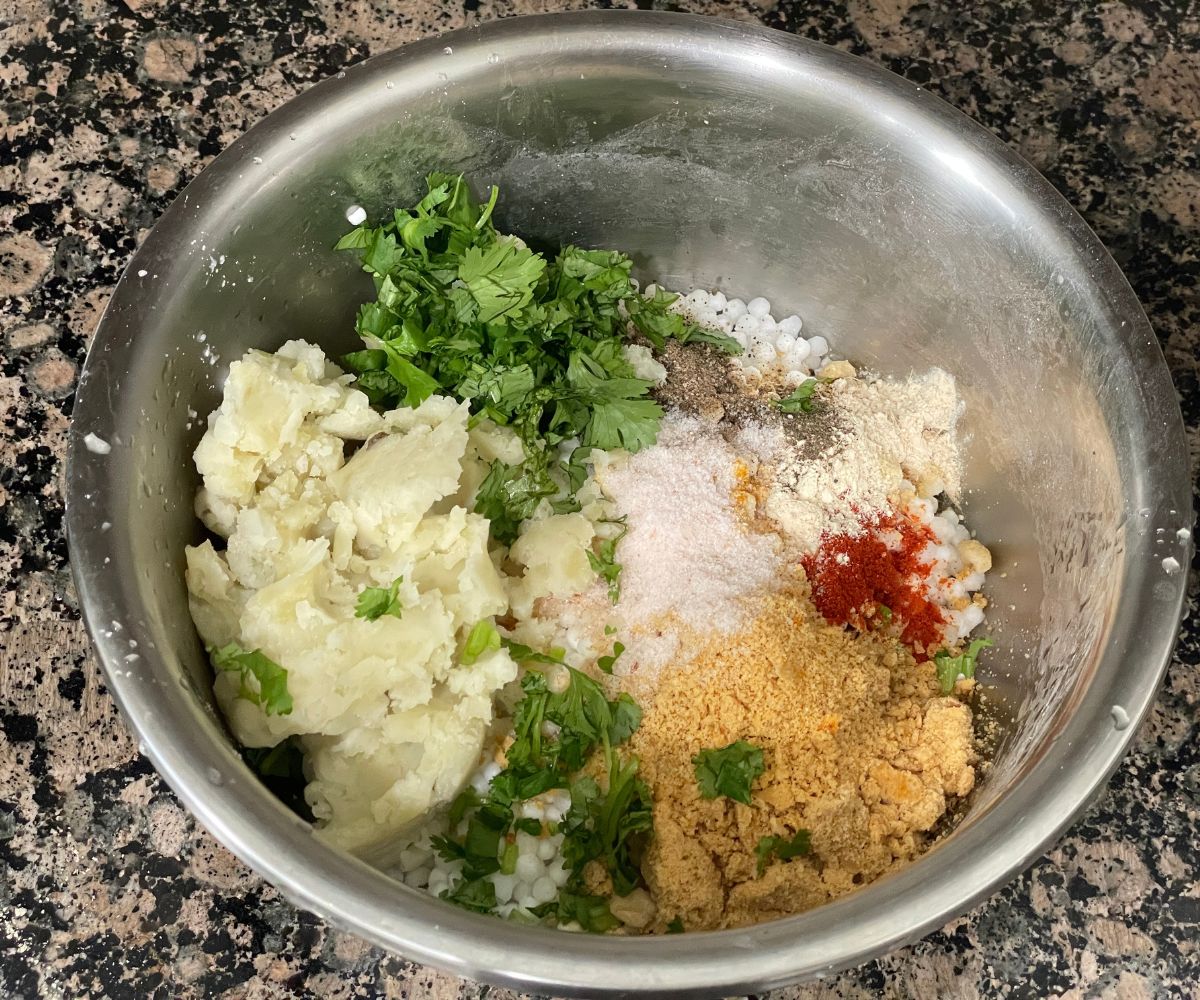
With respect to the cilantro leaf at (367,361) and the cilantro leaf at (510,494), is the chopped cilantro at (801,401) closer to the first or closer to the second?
the cilantro leaf at (510,494)

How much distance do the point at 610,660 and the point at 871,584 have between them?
0.37 meters

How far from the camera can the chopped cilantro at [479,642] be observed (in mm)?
1168

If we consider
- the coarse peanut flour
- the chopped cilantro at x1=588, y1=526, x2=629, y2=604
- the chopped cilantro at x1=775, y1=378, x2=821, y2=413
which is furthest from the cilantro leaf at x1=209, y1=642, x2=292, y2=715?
the chopped cilantro at x1=775, y1=378, x2=821, y2=413

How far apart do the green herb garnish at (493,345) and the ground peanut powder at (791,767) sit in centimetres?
33

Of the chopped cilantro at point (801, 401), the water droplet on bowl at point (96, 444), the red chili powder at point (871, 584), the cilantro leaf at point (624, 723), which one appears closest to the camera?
the water droplet on bowl at point (96, 444)

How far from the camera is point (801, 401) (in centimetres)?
150

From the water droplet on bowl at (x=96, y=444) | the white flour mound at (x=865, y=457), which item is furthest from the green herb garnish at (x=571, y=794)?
the water droplet on bowl at (x=96, y=444)

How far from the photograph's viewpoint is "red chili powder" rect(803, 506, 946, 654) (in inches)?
52.2

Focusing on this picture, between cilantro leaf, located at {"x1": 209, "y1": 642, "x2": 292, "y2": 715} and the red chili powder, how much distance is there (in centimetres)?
69

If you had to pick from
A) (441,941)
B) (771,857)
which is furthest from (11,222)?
(771,857)

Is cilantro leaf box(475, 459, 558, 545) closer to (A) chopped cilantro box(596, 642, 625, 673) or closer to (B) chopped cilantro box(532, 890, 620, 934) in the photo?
(A) chopped cilantro box(596, 642, 625, 673)

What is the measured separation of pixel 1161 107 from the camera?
160cm

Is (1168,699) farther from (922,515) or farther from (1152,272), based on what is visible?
(1152,272)

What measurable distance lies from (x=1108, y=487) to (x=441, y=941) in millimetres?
870
